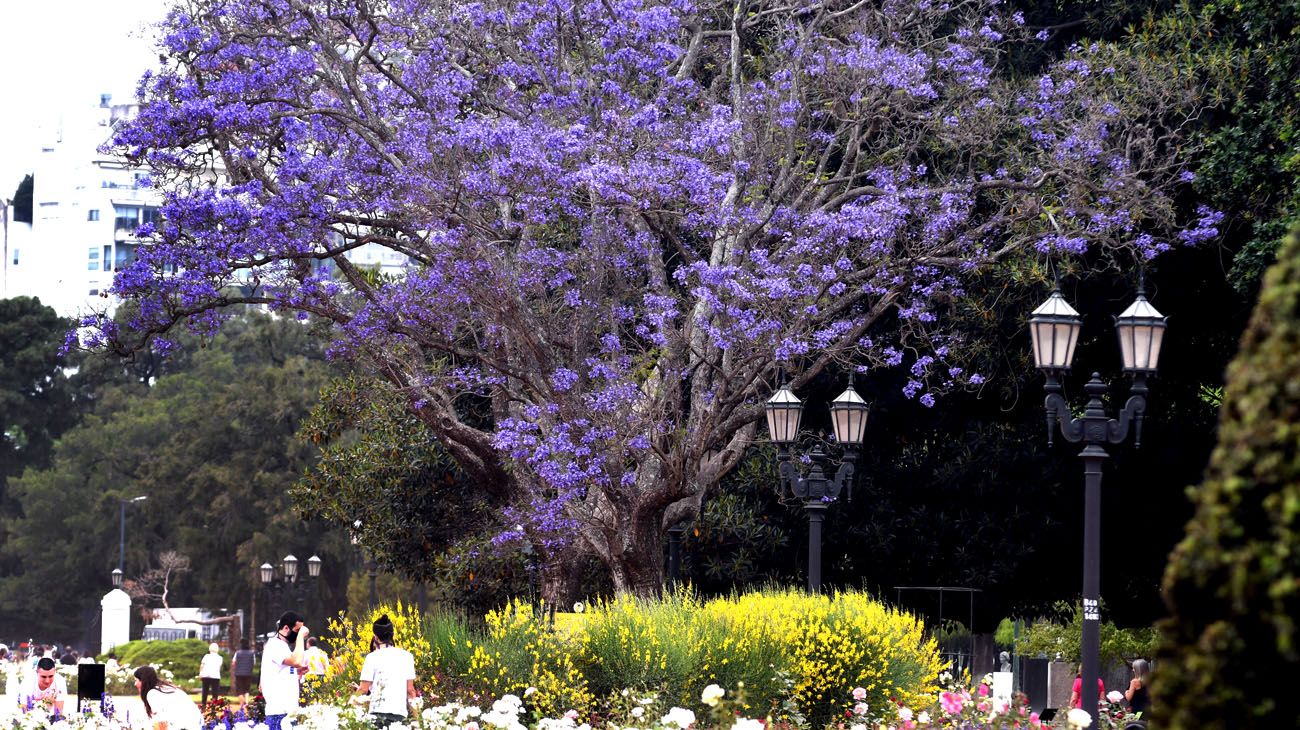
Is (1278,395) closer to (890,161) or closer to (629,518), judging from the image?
(629,518)

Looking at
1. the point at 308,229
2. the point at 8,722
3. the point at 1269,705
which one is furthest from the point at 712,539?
the point at 1269,705

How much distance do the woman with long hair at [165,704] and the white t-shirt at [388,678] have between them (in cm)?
140

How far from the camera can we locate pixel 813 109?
2098cm

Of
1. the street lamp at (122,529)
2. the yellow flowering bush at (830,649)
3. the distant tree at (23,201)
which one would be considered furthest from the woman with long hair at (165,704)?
the distant tree at (23,201)

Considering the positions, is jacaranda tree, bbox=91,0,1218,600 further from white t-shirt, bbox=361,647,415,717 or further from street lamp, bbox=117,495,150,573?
street lamp, bbox=117,495,150,573

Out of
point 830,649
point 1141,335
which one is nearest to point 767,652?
point 830,649

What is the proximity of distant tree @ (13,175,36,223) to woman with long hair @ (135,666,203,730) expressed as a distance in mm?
96124

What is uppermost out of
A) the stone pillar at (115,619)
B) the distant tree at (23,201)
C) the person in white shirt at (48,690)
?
the distant tree at (23,201)

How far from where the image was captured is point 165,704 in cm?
1081

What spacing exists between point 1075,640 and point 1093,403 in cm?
2596

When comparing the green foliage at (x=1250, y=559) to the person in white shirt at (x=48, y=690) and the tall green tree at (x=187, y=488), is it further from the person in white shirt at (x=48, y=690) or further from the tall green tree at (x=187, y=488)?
the tall green tree at (x=187, y=488)

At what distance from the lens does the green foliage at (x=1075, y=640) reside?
33.5 m

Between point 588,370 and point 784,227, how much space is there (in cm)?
290

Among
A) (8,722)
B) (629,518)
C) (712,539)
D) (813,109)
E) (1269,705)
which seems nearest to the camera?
(1269,705)
